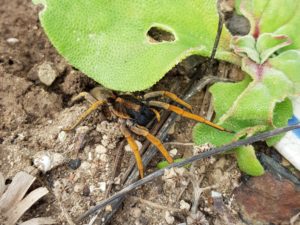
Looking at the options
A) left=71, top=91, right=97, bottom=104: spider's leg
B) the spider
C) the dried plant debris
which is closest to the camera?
the dried plant debris

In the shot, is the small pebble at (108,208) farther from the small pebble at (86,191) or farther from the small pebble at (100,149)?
the small pebble at (100,149)

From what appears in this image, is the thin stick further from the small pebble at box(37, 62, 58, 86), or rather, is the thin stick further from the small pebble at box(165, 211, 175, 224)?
the small pebble at box(37, 62, 58, 86)

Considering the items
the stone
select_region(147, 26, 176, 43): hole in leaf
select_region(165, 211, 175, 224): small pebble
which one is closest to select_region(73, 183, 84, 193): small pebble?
select_region(165, 211, 175, 224): small pebble

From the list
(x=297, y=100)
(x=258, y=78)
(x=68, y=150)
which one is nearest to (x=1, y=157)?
(x=68, y=150)

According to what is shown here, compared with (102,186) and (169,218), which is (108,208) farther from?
(169,218)

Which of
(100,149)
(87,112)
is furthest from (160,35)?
(100,149)
